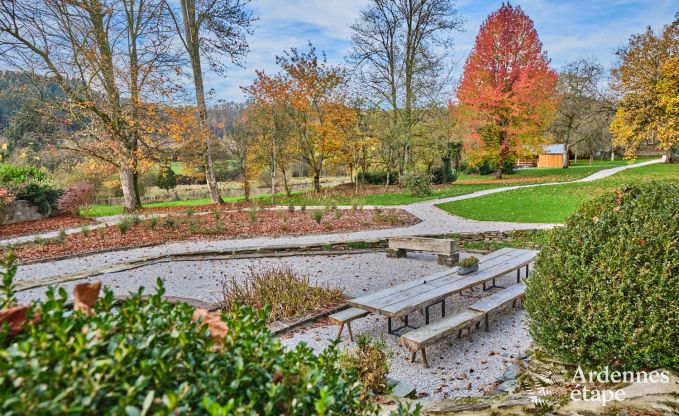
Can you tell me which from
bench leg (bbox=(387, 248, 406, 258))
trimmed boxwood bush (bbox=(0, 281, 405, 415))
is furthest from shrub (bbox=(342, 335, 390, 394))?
bench leg (bbox=(387, 248, 406, 258))

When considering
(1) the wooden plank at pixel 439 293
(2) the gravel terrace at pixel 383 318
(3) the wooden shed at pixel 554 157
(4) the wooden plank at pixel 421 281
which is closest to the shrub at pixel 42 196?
(2) the gravel terrace at pixel 383 318

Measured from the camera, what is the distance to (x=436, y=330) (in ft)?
12.0

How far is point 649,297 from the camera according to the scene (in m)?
2.40

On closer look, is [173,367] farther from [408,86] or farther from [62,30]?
[408,86]

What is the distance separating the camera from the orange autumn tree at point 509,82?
74.0 feet

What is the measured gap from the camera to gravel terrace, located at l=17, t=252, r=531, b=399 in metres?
3.54

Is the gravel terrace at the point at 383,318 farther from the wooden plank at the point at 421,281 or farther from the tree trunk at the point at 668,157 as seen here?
the tree trunk at the point at 668,157

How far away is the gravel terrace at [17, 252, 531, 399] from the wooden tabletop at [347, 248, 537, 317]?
1.78ft

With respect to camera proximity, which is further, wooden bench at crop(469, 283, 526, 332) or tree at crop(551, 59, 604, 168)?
tree at crop(551, 59, 604, 168)

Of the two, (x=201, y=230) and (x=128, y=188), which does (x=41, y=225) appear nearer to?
(x=128, y=188)

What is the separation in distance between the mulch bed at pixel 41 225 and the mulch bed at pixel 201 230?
103 inches

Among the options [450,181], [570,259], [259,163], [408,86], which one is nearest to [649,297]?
[570,259]

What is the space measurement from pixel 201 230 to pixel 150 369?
10.6m

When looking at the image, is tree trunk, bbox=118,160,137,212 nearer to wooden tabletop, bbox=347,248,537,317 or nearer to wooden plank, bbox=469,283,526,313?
wooden tabletop, bbox=347,248,537,317
